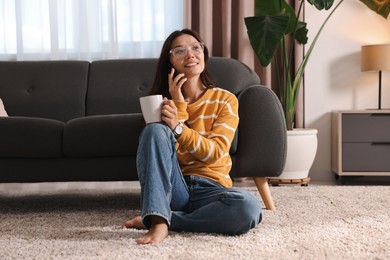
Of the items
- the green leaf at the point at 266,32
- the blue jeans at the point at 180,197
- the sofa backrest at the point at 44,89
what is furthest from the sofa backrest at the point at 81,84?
the blue jeans at the point at 180,197

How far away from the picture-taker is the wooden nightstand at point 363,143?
3.45 meters

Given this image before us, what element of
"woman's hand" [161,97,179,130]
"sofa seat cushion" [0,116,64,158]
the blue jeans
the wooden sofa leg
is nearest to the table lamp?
the wooden sofa leg

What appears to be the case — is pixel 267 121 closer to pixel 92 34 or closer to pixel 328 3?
pixel 328 3

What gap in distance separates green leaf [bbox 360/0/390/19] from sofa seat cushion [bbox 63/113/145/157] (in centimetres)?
206

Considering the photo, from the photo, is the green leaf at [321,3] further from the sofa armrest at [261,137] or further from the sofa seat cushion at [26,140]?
the sofa seat cushion at [26,140]

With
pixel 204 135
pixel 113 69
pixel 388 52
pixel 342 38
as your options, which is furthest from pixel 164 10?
pixel 204 135

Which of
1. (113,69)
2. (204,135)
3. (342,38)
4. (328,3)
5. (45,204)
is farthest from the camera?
(342,38)

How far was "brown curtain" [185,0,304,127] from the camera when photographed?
3770 millimetres

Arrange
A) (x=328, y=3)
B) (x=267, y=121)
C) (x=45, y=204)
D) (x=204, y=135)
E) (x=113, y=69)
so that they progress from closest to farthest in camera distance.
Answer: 1. (x=204, y=135)
2. (x=267, y=121)
3. (x=45, y=204)
4. (x=113, y=69)
5. (x=328, y=3)

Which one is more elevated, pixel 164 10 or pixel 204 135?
pixel 164 10

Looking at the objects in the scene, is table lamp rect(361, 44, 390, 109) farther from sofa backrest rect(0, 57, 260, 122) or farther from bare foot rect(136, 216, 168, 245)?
bare foot rect(136, 216, 168, 245)

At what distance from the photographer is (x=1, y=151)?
232 centimetres

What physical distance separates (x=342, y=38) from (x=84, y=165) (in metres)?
2.25

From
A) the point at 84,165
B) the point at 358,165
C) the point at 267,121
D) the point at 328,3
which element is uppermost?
the point at 328,3
